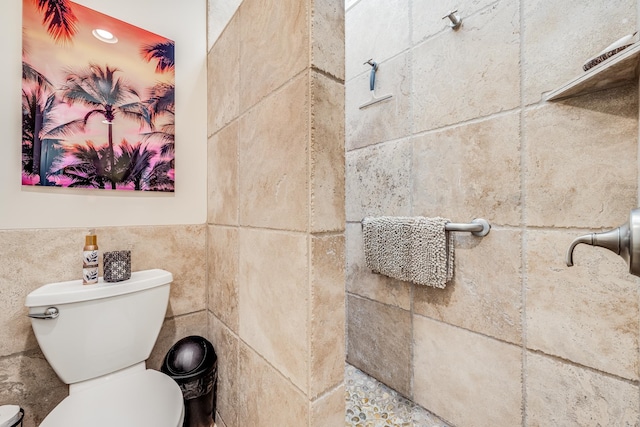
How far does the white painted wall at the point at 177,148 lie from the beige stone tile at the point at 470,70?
3.33 ft

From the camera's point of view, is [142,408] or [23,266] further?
[23,266]

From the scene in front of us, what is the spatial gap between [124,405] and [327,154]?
3.02 ft

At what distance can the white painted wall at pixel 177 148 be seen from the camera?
33.7 inches

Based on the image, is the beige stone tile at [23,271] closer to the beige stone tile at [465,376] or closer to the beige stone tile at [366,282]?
the beige stone tile at [366,282]

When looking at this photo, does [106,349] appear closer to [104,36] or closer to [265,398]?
[265,398]

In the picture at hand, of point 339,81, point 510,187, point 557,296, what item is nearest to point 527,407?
point 557,296

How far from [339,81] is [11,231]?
1133mm

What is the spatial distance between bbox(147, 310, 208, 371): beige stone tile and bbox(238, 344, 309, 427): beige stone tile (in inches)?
15.8

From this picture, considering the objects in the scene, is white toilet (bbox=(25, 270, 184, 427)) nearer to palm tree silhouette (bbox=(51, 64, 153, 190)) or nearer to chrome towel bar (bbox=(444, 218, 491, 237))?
palm tree silhouette (bbox=(51, 64, 153, 190))

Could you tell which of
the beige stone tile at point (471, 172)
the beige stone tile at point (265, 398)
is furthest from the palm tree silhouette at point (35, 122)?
the beige stone tile at point (471, 172)

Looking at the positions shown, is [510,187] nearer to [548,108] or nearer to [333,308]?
[548,108]

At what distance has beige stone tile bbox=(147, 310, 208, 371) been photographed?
1.12 m

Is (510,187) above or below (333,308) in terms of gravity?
above

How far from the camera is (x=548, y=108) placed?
0.86 m
